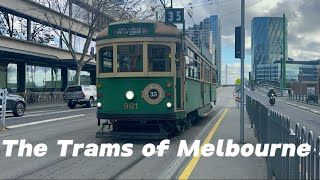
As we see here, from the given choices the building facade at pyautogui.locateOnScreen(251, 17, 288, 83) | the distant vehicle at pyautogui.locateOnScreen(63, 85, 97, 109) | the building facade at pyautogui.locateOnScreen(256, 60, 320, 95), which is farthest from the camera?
the building facade at pyautogui.locateOnScreen(256, 60, 320, 95)

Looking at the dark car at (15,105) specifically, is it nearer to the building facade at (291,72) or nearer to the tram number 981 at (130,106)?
the tram number 981 at (130,106)

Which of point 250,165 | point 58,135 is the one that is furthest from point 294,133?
point 58,135

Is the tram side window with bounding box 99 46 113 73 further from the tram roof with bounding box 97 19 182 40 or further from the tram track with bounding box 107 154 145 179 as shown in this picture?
the tram track with bounding box 107 154 145 179

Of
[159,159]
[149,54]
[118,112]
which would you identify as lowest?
[159,159]

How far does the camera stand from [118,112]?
11977 millimetres

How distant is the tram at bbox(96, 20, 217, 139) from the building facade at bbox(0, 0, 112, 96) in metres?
20.0

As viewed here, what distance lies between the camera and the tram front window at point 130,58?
1198 centimetres

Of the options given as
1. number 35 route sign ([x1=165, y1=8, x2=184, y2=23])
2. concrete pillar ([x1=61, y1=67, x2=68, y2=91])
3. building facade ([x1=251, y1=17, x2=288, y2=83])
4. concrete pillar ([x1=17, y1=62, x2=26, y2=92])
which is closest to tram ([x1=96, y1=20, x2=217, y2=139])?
number 35 route sign ([x1=165, y1=8, x2=184, y2=23])

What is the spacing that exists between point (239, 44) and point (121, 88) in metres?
3.62

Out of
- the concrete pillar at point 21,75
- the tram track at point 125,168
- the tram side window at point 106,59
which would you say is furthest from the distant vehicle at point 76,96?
the tram track at point 125,168

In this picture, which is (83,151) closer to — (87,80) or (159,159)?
(159,159)

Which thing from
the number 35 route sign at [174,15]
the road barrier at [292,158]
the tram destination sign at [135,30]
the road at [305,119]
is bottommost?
the road at [305,119]

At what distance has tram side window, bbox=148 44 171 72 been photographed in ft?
39.4

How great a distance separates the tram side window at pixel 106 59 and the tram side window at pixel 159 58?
1175mm
